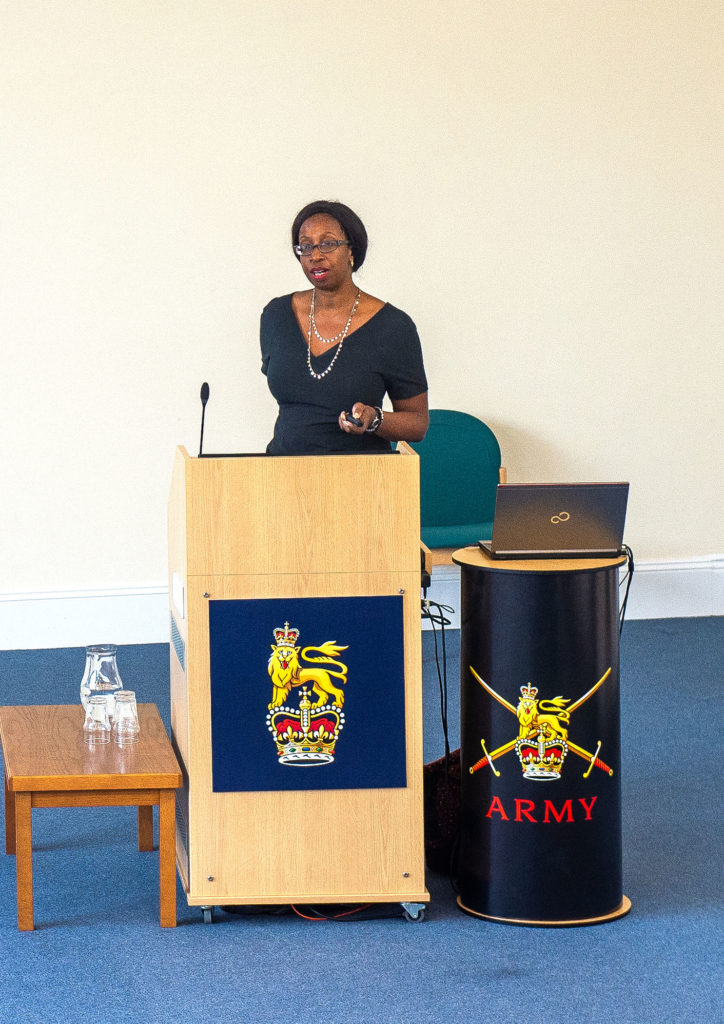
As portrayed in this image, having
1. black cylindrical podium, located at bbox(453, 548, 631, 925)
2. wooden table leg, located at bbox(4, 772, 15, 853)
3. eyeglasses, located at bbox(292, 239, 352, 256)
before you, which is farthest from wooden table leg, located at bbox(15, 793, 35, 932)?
eyeglasses, located at bbox(292, 239, 352, 256)

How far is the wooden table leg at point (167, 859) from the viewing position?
3096 mm

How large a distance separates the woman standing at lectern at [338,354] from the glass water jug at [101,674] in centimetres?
69

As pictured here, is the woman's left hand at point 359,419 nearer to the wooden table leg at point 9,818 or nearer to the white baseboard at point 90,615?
the wooden table leg at point 9,818

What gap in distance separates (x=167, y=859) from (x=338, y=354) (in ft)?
4.36

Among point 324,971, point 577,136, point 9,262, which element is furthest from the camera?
point 577,136

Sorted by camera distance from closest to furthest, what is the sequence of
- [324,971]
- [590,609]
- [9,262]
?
[324,971] < [590,609] < [9,262]

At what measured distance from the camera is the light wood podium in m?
3.06

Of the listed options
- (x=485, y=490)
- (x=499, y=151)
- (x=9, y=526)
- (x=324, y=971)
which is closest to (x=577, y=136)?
(x=499, y=151)

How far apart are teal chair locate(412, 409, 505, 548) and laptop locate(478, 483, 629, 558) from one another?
3145mm

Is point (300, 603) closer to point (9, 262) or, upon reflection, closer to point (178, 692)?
point (178, 692)

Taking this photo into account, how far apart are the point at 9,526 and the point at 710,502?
355 cm

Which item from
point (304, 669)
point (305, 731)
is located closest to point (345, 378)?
point (304, 669)

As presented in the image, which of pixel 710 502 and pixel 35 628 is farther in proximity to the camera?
pixel 710 502

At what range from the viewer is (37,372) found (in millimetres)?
6180
